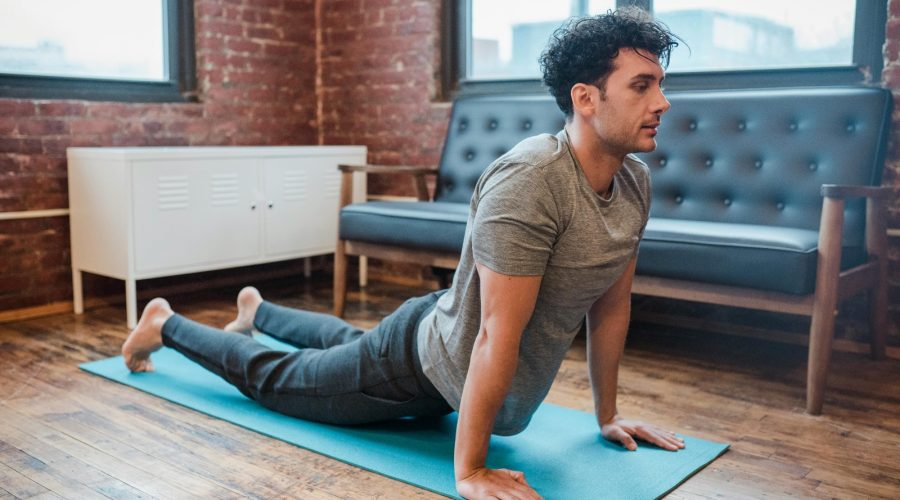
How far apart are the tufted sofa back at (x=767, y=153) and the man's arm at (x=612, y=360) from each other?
111 centimetres

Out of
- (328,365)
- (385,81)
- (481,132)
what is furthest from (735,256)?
(385,81)

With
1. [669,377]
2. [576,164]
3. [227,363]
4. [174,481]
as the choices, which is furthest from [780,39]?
[174,481]

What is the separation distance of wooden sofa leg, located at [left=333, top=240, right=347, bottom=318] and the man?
5.12 feet

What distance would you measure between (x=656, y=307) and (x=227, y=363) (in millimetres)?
1879

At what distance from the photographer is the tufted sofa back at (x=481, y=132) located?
3.64m

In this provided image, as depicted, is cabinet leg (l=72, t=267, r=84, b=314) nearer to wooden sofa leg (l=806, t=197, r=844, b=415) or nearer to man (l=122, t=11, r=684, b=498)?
man (l=122, t=11, r=684, b=498)

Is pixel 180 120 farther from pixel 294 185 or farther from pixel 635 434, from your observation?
pixel 635 434

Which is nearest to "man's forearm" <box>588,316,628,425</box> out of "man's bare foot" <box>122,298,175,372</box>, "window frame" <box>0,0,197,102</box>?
"man's bare foot" <box>122,298,175,372</box>

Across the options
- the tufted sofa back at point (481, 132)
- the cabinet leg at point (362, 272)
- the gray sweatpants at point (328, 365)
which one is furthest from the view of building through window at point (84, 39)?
the gray sweatpants at point (328, 365)

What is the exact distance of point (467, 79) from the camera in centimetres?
424

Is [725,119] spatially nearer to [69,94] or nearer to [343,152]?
[343,152]

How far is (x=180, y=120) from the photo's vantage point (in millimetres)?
4137

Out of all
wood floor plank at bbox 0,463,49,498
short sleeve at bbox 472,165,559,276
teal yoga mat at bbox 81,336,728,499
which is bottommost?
wood floor plank at bbox 0,463,49,498

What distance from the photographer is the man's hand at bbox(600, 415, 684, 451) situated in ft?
6.82
